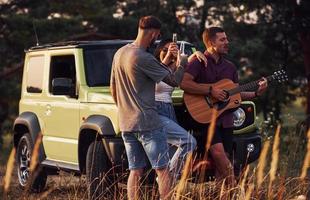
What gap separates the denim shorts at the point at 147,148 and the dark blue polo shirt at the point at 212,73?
2.91ft

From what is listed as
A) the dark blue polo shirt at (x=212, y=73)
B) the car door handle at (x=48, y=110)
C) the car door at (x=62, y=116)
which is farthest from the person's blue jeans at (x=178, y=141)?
the car door handle at (x=48, y=110)

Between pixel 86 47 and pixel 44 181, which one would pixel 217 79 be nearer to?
pixel 86 47

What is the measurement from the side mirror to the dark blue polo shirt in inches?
58.3

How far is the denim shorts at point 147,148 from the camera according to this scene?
6.12m

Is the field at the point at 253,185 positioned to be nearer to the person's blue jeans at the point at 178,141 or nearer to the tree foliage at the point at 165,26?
the person's blue jeans at the point at 178,141

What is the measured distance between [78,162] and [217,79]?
1.71 m

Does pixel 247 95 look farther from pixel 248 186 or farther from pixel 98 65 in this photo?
pixel 248 186

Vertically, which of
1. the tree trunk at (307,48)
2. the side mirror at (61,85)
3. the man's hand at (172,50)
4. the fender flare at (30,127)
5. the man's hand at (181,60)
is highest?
the man's hand at (172,50)

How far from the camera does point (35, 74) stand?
930 centimetres

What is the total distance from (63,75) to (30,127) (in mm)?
842

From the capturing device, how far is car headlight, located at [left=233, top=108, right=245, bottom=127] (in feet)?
24.8

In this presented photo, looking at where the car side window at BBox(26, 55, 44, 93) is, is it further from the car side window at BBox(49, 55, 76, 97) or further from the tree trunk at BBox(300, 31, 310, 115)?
the tree trunk at BBox(300, 31, 310, 115)

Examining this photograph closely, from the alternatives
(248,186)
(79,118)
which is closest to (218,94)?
(79,118)

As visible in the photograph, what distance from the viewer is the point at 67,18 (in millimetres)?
21219
